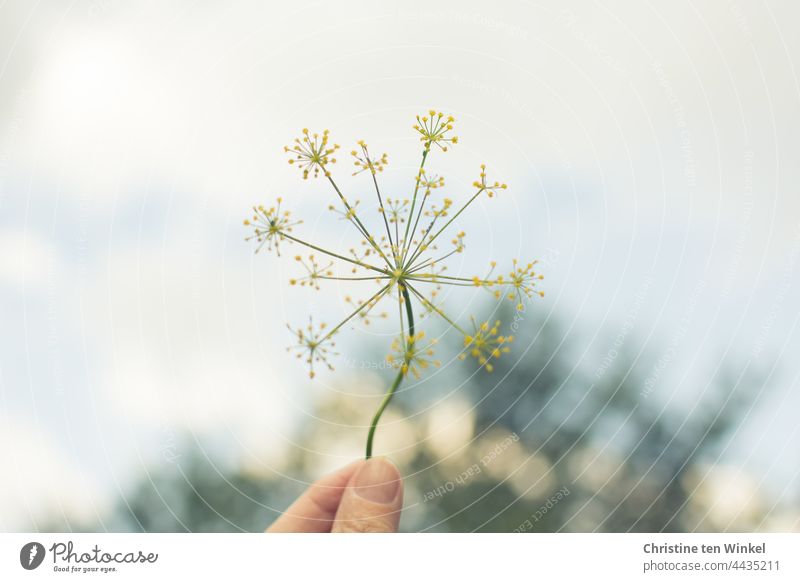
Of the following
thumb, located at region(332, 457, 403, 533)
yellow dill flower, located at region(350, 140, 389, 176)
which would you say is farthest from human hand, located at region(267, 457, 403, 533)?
yellow dill flower, located at region(350, 140, 389, 176)

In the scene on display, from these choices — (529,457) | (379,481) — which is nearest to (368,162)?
(379,481)

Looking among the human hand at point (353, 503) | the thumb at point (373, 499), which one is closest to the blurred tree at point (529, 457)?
the human hand at point (353, 503)

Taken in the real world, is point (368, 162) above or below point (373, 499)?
above

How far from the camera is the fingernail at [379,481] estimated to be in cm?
298

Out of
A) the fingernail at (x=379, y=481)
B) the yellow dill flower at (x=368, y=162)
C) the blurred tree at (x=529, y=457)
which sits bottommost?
the blurred tree at (x=529, y=457)

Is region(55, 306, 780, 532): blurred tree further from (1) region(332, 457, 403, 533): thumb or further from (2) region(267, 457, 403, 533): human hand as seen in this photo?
(1) region(332, 457, 403, 533): thumb

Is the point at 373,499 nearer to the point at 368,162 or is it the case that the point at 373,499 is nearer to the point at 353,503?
the point at 353,503

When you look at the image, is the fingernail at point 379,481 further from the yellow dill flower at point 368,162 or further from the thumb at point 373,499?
the yellow dill flower at point 368,162

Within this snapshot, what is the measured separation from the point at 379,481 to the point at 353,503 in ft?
0.65


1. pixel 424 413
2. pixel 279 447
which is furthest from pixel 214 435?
pixel 424 413

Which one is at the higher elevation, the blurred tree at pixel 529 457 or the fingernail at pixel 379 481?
the fingernail at pixel 379 481

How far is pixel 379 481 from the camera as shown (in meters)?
2.98

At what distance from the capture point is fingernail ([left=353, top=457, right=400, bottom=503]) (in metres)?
2.98

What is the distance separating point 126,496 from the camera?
15.0ft
